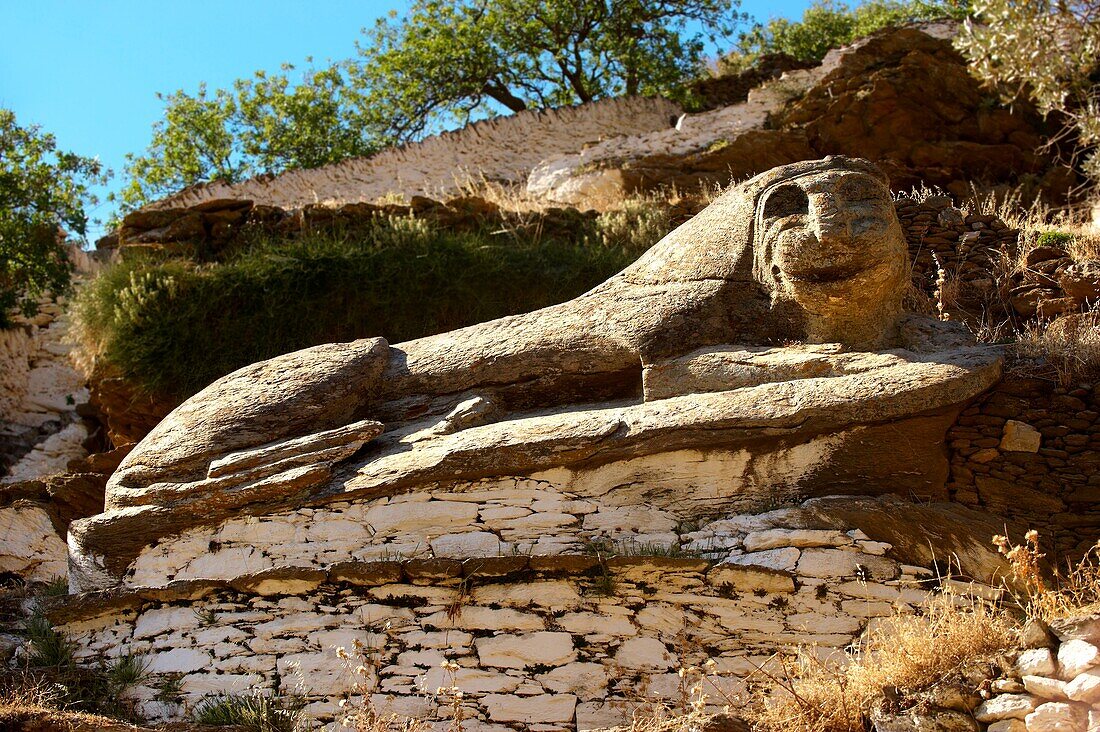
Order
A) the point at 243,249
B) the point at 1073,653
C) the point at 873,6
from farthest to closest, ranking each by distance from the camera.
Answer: the point at 873,6 → the point at 243,249 → the point at 1073,653

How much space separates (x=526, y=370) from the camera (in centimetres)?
643

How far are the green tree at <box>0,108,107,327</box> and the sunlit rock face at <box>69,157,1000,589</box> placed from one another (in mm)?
5541

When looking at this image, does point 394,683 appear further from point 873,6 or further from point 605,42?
point 873,6

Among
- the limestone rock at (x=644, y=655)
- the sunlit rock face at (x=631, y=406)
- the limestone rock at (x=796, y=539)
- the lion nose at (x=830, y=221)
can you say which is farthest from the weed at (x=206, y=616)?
the lion nose at (x=830, y=221)

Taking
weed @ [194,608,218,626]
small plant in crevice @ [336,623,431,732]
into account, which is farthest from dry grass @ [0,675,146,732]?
small plant in crevice @ [336,623,431,732]

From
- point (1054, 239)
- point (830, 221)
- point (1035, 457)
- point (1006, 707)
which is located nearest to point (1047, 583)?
point (1035, 457)

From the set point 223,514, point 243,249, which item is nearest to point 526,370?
point 223,514

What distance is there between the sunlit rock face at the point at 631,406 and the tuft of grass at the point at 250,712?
75cm

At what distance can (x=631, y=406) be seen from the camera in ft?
19.9

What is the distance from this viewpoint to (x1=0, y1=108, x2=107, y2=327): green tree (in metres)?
11.2

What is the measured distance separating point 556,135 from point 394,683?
37.5 feet

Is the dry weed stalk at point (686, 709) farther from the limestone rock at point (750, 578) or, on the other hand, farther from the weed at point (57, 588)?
the weed at point (57, 588)

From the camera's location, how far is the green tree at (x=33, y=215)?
1120 centimetres

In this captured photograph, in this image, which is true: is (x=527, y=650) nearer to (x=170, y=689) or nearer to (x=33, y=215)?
(x=170, y=689)
